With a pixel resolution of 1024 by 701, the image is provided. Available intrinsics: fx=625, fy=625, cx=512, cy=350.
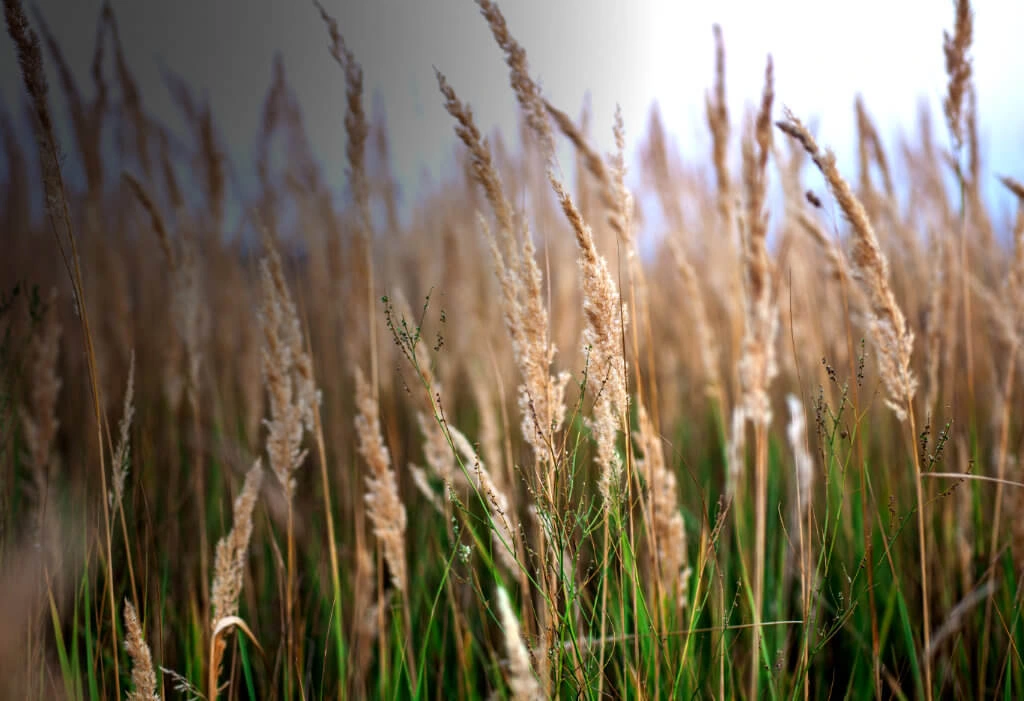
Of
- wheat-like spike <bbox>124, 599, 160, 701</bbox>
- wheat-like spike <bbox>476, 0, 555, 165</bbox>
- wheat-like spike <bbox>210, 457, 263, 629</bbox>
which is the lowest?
wheat-like spike <bbox>124, 599, 160, 701</bbox>

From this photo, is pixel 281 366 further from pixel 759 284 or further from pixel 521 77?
pixel 759 284

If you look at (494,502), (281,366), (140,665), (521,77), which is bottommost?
(140,665)

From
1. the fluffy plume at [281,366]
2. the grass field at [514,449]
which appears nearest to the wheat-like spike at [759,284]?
the grass field at [514,449]

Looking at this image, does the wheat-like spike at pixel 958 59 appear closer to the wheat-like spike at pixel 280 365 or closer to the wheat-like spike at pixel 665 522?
the wheat-like spike at pixel 665 522

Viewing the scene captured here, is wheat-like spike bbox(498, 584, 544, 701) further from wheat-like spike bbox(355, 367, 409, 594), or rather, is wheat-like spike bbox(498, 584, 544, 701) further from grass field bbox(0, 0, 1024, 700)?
wheat-like spike bbox(355, 367, 409, 594)

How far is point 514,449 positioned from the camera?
1.56 metres

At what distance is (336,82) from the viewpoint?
203 centimetres

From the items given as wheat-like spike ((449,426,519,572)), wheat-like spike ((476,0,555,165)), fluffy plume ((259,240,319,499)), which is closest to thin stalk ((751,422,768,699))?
wheat-like spike ((449,426,519,572))

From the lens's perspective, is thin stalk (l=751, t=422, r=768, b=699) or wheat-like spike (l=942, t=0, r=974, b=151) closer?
thin stalk (l=751, t=422, r=768, b=699)

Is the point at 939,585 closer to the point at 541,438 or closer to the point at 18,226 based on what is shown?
the point at 541,438

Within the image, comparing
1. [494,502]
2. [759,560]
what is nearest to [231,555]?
[494,502]

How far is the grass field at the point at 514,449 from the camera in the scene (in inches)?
31.0

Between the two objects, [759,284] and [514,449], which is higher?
[759,284]

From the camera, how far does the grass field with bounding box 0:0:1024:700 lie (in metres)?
0.79
